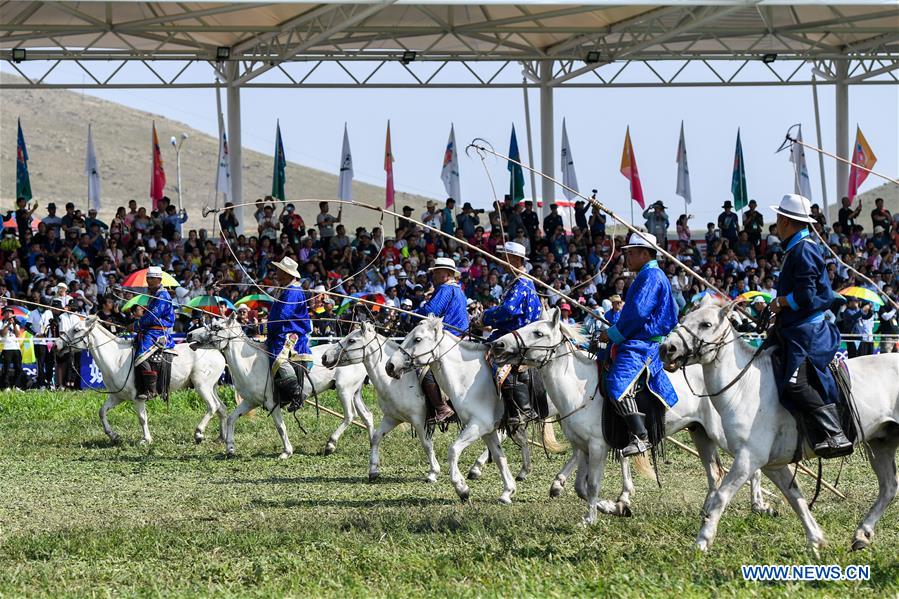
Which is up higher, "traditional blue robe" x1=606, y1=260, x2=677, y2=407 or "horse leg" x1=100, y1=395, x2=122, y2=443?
"traditional blue robe" x1=606, y1=260, x2=677, y2=407

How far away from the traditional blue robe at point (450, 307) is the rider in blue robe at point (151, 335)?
5278mm

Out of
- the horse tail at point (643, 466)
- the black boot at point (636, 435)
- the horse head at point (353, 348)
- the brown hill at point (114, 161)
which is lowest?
the horse tail at point (643, 466)

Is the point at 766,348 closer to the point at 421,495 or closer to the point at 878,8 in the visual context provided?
the point at 421,495

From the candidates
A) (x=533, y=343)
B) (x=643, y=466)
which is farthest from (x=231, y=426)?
(x=643, y=466)

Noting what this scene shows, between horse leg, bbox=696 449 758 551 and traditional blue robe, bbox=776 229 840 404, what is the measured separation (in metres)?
0.60

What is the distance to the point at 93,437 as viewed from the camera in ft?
61.3

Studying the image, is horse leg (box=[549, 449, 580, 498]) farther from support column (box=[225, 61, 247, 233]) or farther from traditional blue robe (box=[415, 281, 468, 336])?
support column (box=[225, 61, 247, 233])

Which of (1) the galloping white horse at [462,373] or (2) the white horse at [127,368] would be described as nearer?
(1) the galloping white horse at [462,373]

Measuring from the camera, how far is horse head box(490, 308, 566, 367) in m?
11.4

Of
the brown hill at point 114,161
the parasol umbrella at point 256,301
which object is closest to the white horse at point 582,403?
the parasol umbrella at point 256,301

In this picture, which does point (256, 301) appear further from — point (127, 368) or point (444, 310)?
point (444, 310)

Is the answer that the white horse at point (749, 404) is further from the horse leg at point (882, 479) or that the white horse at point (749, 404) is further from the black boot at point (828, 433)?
the black boot at point (828, 433)

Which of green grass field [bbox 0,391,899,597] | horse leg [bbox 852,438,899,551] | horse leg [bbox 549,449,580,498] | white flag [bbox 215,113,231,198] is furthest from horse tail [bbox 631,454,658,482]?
white flag [bbox 215,113,231,198]

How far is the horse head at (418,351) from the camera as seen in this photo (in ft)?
42.8
